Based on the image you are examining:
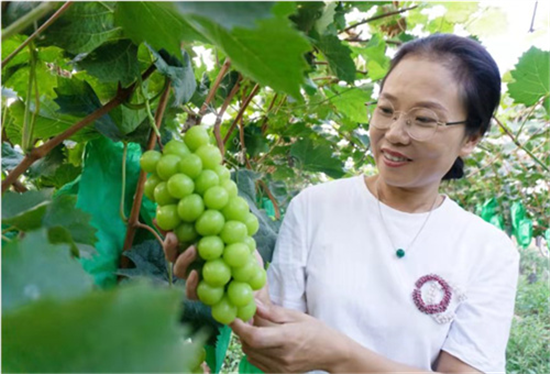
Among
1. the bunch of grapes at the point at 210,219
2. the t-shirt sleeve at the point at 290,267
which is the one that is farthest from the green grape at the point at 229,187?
the t-shirt sleeve at the point at 290,267

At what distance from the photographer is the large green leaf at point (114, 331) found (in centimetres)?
15

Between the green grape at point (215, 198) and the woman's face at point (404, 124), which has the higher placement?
the woman's face at point (404, 124)

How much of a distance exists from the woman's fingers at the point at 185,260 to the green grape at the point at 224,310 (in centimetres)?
5

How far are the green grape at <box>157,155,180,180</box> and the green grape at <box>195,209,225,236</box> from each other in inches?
2.0

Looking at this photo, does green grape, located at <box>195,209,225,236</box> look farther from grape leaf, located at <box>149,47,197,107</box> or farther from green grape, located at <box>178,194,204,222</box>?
grape leaf, located at <box>149,47,197,107</box>

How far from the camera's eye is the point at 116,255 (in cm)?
60

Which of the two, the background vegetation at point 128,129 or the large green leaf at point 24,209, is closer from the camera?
the background vegetation at point 128,129

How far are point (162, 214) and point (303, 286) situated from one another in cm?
45

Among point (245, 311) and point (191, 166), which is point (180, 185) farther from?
point (245, 311)

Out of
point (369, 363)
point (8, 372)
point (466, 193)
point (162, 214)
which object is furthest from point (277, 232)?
point (466, 193)

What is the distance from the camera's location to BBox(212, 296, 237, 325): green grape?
45 cm

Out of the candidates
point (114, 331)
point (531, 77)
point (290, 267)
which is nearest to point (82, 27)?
point (114, 331)

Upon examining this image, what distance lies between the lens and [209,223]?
43 centimetres

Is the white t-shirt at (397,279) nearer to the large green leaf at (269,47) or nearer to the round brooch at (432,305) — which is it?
the round brooch at (432,305)
